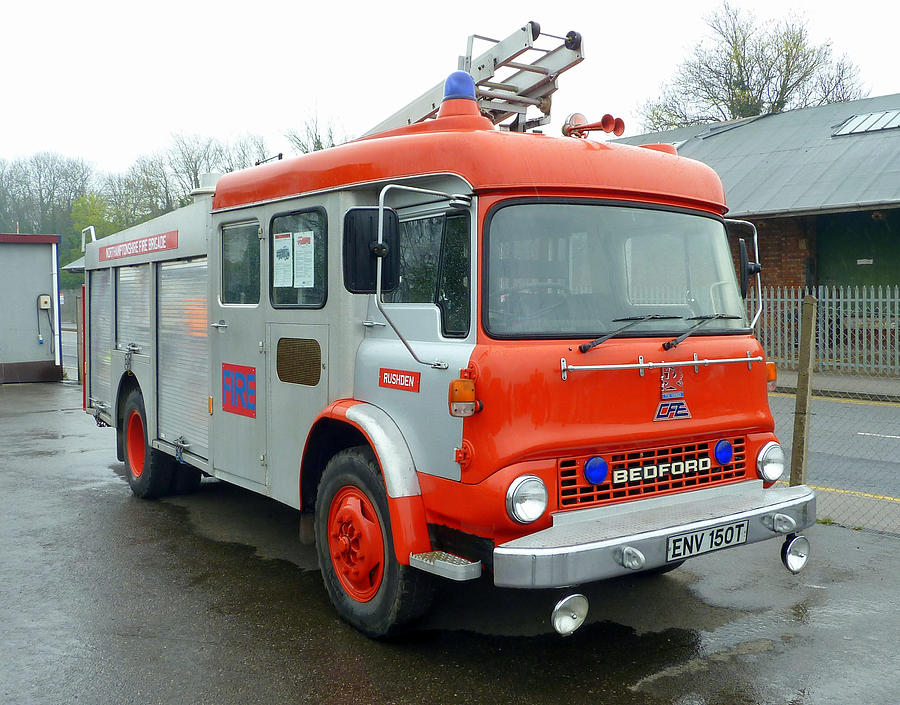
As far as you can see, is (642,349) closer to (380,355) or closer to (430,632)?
(380,355)

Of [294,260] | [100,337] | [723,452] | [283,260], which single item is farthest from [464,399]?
[100,337]

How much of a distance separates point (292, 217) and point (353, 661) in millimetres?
2527

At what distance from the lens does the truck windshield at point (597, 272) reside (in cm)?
414

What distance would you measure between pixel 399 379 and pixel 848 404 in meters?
11.6

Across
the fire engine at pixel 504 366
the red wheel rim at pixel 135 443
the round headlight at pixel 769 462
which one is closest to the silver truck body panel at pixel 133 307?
the red wheel rim at pixel 135 443

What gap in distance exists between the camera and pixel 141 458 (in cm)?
800

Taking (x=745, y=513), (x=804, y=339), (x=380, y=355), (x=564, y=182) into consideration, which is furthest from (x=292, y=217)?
(x=804, y=339)

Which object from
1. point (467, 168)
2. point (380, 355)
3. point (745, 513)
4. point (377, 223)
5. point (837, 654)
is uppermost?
point (467, 168)

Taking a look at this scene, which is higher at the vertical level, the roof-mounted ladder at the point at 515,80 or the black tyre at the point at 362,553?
the roof-mounted ladder at the point at 515,80

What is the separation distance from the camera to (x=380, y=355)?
15.0 feet

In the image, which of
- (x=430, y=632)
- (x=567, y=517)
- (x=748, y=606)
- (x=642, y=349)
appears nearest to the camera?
(x=567, y=517)

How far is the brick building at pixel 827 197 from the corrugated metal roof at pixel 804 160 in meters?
0.02

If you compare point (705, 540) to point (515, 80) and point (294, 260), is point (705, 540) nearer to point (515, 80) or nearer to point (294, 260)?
point (294, 260)

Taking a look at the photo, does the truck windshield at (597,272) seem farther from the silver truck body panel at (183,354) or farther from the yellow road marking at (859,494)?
the yellow road marking at (859,494)
